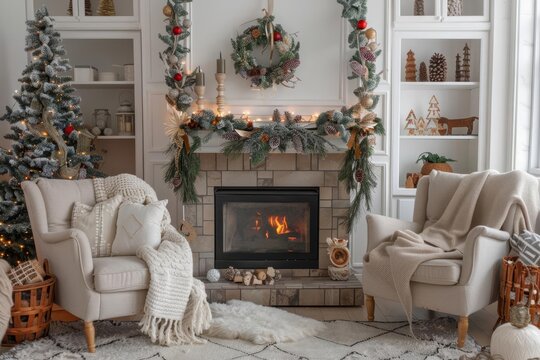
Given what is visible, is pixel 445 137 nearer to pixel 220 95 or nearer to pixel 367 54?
pixel 367 54

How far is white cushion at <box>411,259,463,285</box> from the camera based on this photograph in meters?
3.08

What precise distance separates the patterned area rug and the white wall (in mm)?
1996

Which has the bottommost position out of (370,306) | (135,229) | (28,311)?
(370,306)

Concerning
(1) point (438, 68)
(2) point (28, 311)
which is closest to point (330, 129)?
(1) point (438, 68)

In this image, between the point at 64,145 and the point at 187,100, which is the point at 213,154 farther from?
the point at 64,145

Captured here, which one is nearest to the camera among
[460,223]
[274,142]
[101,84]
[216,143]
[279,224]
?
[460,223]

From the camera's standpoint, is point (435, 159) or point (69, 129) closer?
point (69, 129)

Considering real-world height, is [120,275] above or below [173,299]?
above

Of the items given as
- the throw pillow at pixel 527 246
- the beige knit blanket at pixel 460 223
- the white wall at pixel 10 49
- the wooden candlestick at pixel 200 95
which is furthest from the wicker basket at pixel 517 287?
the white wall at pixel 10 49

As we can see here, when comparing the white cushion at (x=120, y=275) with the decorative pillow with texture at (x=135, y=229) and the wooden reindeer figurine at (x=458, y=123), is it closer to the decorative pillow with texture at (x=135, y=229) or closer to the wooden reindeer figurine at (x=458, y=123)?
the decorative pillow with texture at (x=135, y=229)

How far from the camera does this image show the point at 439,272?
10.2ft

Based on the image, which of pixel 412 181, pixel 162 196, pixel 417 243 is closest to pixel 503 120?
pixel 412 181

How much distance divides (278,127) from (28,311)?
77.2 inches

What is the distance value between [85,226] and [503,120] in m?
3.19
